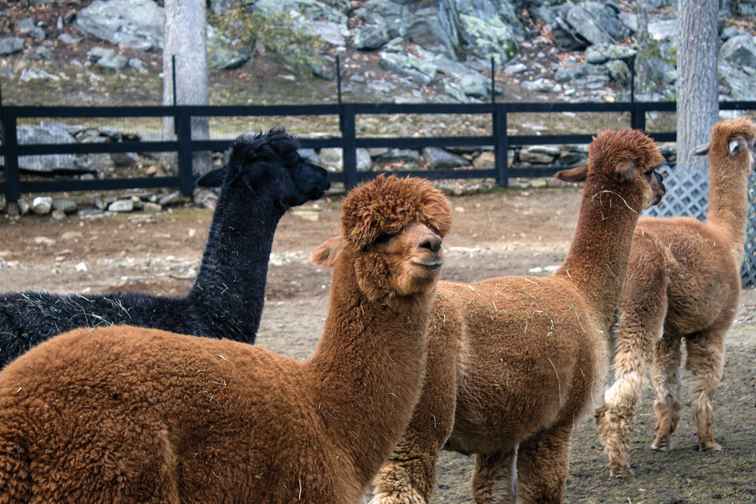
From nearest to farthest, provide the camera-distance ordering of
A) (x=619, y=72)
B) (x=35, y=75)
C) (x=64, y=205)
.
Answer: (x=64, y=205) < (x=35, y=75) < (x=619, y=72)

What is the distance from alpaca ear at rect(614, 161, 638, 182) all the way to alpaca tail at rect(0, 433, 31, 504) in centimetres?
289

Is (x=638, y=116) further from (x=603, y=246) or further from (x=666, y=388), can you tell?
(x=603, y=246)

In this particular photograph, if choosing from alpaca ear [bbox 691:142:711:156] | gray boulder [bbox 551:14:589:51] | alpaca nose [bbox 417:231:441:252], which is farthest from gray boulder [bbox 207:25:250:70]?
alpaca nose [bbox 417:231:441:252]

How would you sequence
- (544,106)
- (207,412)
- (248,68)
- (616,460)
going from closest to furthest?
(207,412) < (616,460) < (544,106) < (248,68)

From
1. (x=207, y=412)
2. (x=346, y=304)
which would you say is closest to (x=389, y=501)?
(x=346, y=304)

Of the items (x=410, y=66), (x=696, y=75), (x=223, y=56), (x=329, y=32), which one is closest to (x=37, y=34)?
(x=223, y=56)

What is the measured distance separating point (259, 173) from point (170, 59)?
9.78 metres

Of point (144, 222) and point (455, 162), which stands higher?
point (455, 162)

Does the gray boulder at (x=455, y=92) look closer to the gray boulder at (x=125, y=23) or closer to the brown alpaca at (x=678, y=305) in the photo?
the gray boulder at (x=125, y=23)

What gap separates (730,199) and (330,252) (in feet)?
12.4

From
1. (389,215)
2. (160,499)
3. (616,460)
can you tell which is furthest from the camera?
(616,460)

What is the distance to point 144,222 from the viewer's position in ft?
36.8

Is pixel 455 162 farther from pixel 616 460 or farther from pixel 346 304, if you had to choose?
pixel 346 304

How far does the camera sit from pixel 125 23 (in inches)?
756
